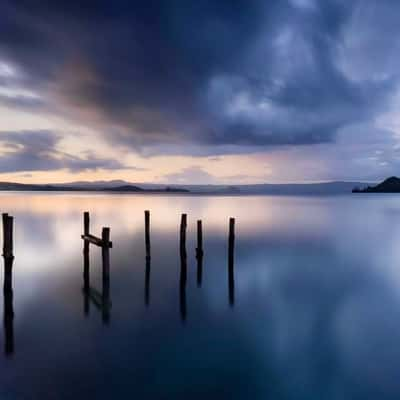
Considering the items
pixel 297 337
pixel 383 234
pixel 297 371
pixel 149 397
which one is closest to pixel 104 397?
pixel 149 397

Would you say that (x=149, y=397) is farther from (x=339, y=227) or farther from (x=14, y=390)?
(x=339, y=227)

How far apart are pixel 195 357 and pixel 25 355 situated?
4.04 m

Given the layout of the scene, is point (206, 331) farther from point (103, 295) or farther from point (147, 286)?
point (147, 286)

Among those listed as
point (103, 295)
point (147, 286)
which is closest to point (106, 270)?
point (103, 295)

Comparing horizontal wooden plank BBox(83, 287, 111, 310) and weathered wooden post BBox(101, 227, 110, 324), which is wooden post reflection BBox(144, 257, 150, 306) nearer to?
horizontal wooden plank BBox(83, 287, 111, 310)

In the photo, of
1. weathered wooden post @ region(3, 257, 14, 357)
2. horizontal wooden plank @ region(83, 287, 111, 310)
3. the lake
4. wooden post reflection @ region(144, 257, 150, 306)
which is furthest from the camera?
wooden post reflection @ region(144, 257, 150, 306)

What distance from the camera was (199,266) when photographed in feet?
46.5

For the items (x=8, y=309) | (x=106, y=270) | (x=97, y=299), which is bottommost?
(x=97, y=299)

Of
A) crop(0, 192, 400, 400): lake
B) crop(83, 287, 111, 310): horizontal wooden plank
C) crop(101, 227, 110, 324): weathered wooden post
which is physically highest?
crop(101, 227, 110, 324): weathered wooden post

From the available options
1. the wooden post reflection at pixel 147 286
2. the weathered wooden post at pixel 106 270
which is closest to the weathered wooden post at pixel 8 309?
the weathered wooden post at pixel 106 270

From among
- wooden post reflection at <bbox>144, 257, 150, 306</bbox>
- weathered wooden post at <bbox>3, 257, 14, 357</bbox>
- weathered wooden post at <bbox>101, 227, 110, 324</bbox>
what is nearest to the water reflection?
weathered wooden post at <bbox>101, 227, 110, 324</bbox>

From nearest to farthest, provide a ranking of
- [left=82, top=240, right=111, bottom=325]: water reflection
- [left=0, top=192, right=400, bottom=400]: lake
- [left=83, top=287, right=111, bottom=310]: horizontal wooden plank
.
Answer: [left=0, top=192, right=400, bottom=400]: lake
[left=82, top=240, right=111, bottom=325]: water reflection
[left=83, top=287, right=111, bottom=310]: horizontal wooden plank

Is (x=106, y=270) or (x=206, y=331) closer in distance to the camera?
(x=206, y=331)

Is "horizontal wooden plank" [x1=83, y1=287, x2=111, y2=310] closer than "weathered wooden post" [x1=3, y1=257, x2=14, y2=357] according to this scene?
No
